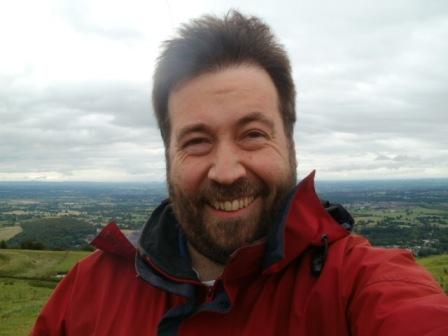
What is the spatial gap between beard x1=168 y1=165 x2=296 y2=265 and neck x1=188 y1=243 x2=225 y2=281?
0.07 m

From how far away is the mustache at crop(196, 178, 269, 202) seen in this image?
8.45 feet

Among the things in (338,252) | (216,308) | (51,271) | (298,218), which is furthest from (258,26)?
(51,271)

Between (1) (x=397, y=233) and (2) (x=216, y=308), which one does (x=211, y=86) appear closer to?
(2) (x=216, y=308)

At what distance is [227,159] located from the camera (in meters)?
2.61

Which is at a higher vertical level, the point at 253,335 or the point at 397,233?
the point at 253,335

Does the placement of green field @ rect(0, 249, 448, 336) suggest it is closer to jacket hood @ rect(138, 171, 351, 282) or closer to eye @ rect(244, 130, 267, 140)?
jacket hood @ rect(138, 171, 351, 282)

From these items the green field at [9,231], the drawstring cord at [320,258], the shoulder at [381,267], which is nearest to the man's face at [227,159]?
the drawstring cord at [320,258]

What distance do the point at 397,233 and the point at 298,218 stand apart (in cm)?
7389

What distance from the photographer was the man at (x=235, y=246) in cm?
209

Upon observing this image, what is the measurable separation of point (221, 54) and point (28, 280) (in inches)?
1578

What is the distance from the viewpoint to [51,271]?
1705 inches

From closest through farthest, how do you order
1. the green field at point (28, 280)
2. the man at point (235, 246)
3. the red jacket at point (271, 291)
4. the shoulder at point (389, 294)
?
1. the shoulder at point (389, 294)
2. the red jacket at point (271, 291)
3. the man at point (235, 246)
4. the green field at point (28, 280)

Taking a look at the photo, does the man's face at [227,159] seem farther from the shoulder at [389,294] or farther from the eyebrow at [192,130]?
the shoulder at [389,294]

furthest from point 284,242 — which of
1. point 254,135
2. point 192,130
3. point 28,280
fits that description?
point 28,280
